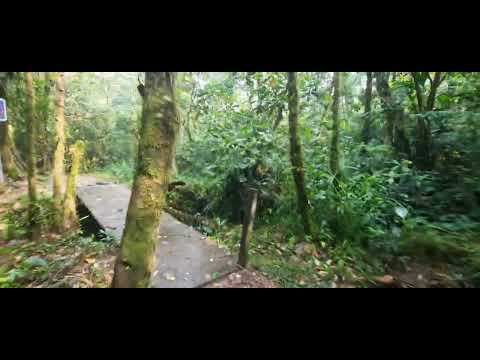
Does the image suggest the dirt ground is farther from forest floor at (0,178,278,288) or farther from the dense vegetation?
the dense vegetation

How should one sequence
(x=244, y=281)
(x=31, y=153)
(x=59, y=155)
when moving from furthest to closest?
(x=59, y=155) < (x=31, y=153) < (x=244, y=281)

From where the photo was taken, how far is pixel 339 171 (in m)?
3.47

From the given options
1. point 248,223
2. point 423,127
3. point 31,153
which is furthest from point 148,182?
point 423,127

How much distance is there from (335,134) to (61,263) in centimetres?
417

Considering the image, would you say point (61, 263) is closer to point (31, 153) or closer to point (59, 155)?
point (31, 153)

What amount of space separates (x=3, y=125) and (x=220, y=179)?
275 inches

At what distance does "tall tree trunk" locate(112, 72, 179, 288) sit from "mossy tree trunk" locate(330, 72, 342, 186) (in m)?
2.68

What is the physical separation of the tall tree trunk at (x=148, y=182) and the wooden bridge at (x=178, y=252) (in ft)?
2.40

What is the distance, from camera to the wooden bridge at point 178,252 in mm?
2346

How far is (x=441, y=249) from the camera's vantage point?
2.35 metres
